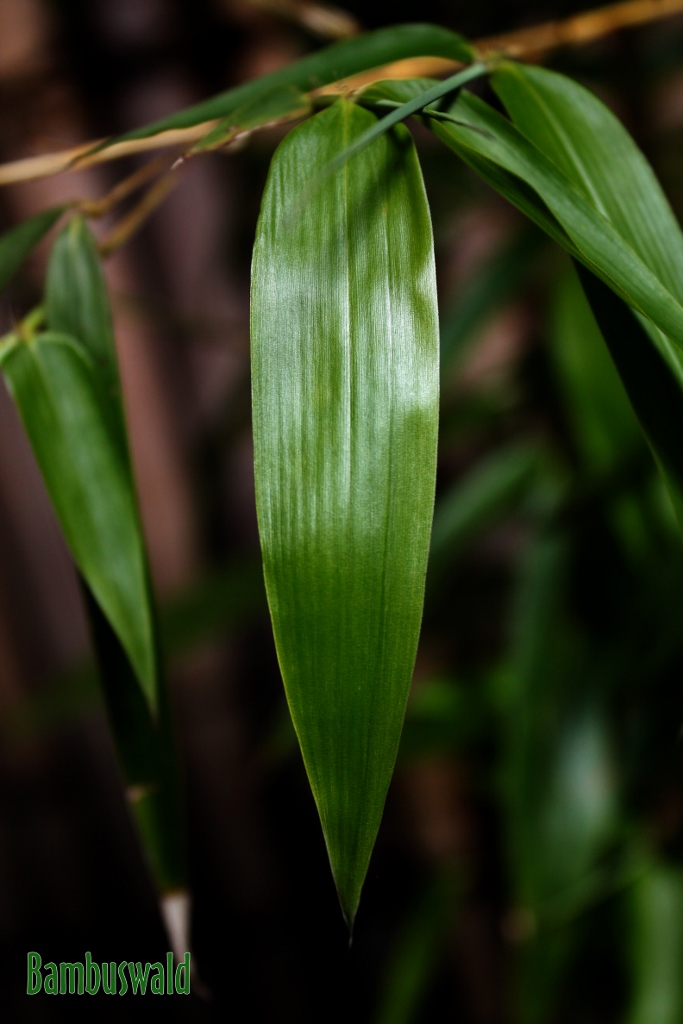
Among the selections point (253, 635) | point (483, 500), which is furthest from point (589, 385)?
point (253, 635)

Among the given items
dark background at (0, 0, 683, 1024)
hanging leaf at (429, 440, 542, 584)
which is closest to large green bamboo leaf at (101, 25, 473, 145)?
dark background at (0, 0, 683, 1024)

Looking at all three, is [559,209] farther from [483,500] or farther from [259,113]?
[483,500]

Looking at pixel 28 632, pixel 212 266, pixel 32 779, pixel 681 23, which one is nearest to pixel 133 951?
pixel 32 779

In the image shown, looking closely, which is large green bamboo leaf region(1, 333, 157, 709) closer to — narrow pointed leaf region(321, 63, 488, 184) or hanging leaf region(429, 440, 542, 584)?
narrow pointed leaf region(321, 63, 488, 184)

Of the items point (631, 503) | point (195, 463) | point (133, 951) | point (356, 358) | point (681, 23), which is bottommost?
point (133, 951)

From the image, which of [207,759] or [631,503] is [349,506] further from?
[207,759]

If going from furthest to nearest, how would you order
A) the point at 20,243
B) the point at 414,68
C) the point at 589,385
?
the point at 589,385
the point at 414,68
the point at 20,243
